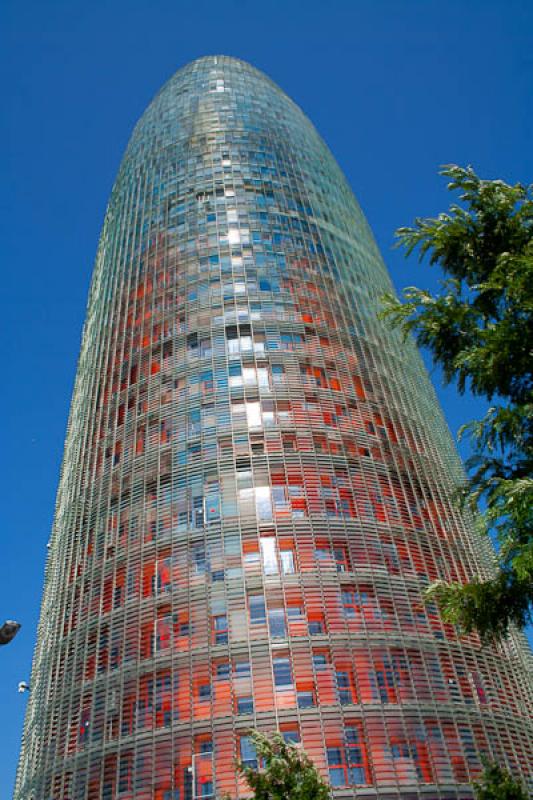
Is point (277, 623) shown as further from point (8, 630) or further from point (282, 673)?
point (8, 630)

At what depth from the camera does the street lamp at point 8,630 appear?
14562 millimetres

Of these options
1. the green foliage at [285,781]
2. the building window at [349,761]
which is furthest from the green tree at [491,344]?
the building window at [349,761]

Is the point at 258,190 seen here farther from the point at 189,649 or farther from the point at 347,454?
the point at 189,649

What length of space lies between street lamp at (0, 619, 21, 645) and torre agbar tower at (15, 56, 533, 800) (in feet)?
67.0

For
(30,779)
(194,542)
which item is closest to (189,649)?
(194,542)

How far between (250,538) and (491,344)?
24.7m

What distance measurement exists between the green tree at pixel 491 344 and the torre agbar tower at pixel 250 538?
56.3 ft

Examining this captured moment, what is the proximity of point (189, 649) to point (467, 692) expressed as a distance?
14.2m

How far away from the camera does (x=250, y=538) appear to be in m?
40.3

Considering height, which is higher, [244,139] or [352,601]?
[244,139]

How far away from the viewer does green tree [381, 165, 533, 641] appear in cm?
1748

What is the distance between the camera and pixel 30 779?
39062mm

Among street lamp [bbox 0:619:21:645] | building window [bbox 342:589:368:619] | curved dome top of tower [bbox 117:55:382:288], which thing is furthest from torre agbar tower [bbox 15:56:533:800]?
street lamp [bbox 0:619:21:645]

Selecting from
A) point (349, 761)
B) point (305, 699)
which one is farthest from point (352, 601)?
point (349, 761)
